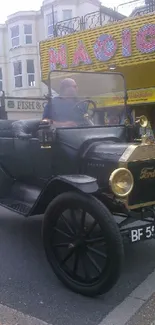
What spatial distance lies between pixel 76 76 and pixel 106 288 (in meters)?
2.49

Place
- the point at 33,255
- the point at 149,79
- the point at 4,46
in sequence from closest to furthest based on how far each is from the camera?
the point at 33,255
the point at 149,79
the point at 4,46

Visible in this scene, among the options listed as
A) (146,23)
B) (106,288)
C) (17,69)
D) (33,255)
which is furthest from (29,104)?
(17,69)

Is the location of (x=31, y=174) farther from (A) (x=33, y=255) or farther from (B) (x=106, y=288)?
(B) (x=106, y=288)

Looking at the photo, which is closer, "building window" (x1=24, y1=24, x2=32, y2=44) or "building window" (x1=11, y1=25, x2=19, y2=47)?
"building window" (x1=24, y1=24, x2=32, y2=44)

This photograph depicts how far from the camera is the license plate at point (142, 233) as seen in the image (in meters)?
3.33

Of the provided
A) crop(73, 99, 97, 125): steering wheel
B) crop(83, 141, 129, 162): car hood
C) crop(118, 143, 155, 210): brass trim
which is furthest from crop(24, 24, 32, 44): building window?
crop(118, 143, 155, 210): brass trim

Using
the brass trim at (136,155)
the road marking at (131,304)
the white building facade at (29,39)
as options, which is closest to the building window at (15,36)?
the white building facade at (29,39)

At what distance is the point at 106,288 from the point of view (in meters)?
3.19

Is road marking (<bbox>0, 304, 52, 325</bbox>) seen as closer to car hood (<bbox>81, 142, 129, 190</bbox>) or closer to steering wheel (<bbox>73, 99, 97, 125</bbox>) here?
car hood (<bbox>81, 142, 129, 190</bbox>)

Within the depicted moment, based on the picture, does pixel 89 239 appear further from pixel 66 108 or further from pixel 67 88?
pixel 67 88

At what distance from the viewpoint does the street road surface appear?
122 inches

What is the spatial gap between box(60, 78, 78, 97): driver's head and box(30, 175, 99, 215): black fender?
48.8 inches

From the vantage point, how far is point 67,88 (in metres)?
4.34

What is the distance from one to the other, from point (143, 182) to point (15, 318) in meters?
1.63
